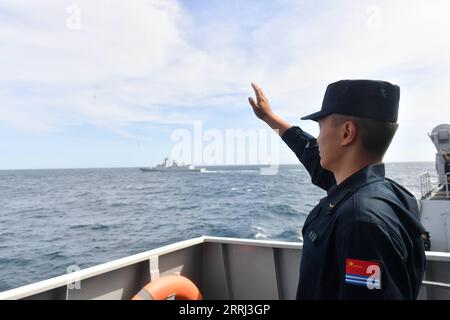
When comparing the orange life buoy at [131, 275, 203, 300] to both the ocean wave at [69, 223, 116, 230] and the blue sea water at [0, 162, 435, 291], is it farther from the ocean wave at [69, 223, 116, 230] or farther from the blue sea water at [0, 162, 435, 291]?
the ocean wave at [69, 223, 116, 230]

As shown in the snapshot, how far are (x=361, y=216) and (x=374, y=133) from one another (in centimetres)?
32

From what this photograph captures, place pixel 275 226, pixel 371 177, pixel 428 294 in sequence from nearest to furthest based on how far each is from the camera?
pixel 371 177, pixel 428 294, pixel 275 226

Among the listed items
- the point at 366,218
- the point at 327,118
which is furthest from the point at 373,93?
the point at 366,218

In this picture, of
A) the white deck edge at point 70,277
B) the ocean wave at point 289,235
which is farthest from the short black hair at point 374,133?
the ocean wave at point 289,235

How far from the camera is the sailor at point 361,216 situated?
0.85 m

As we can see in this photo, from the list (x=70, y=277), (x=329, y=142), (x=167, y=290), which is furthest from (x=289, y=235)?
(x=329, y=142)

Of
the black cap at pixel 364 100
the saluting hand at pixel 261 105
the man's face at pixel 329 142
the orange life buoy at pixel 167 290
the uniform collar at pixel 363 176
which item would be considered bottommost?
the orange life buoy at pixel 167 290

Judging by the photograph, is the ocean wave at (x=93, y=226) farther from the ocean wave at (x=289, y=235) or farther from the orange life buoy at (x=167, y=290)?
the orange life buoy at (x=167, y=290)

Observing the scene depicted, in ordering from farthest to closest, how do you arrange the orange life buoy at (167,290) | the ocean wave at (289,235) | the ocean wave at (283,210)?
1. the ocean wave at (283,210)
2. the ocean wave at (289,235)
3. the orange life buoy at (167,290)

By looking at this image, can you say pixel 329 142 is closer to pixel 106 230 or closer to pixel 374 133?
pixel 374 133
